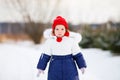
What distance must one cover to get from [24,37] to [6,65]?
15179 millimetres

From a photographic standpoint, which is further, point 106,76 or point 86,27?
point 86,27

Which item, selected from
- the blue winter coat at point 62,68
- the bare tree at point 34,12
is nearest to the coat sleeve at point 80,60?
the blue winter coat at point 62,68

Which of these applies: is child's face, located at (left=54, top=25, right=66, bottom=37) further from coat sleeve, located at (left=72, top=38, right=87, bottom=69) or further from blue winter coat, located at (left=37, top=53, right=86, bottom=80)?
blue winter coat, located at (left=37, top=53, right=86, bottom=80)

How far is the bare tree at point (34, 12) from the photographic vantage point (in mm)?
24734

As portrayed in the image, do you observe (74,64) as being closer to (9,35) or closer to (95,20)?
(95,20)

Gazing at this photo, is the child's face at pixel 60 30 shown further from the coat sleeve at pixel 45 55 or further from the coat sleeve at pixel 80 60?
the coat sleeve at pixel 80 60

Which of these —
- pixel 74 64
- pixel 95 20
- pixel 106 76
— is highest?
pixel 95 20

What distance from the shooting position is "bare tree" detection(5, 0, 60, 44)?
24734mm

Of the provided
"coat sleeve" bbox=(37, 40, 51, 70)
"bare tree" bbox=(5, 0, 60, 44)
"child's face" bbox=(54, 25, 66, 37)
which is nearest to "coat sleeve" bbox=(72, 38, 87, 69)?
"child's face" bbox=(54, 25, 66, 37)

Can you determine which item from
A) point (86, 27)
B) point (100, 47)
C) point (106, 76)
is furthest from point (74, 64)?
point (86, 27)

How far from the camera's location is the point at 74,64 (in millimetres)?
5910

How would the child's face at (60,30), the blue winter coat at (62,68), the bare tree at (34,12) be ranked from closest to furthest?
the blue winter coat at (62,68)
the child's face at (60,30)
the bare tree at (34,12)

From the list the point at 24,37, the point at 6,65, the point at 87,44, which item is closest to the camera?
the point at 6,65

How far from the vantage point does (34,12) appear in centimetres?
2500
